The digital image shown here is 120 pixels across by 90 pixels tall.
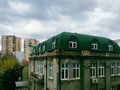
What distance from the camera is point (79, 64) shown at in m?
25.8

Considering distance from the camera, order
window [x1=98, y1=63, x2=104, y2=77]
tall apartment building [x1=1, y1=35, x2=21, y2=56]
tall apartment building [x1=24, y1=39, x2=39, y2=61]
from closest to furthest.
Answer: window [x1=98, y1=63, x2=104, y2=77] < tall apartment building [x1=24, y1=39, x2=39, y2=61] < tall apartment building [x1=1, y1=35, x2=21, y2=56]

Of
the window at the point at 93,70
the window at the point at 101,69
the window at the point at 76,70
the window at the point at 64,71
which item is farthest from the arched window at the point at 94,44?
the window at the point at 64,71

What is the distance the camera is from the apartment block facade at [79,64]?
24303 millimetres

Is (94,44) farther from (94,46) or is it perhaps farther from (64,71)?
(64,71)

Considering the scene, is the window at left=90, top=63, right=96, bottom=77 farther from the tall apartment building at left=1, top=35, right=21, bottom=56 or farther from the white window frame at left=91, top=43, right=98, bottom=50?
the tall apartment building at left=1, top=35, right=21, bottom=56

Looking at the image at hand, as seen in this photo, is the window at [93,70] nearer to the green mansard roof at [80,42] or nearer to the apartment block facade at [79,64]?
the apartment block facade at [79,64]

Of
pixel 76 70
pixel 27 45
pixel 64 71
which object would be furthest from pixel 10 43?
pixel 64 71

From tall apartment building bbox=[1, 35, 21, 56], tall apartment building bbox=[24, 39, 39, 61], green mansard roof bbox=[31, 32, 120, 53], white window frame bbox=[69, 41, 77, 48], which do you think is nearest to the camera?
green mansard roof bbox=[31, 32, 120, 53]

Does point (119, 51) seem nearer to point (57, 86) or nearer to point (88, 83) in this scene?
point (88, 83)

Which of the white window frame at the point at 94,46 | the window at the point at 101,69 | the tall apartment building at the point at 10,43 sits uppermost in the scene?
the tall apartment building at the point at 10,43

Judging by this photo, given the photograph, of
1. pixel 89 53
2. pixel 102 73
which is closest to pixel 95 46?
pixel 89 53

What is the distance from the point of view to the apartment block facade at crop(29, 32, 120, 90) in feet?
79.7

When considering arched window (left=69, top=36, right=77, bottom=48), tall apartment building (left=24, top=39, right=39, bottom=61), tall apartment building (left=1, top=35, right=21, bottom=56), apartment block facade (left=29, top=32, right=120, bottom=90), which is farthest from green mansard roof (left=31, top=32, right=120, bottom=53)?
tall apartment building (left=1, top=35, right=21, bottom=56)

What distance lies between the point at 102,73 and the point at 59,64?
812cm
